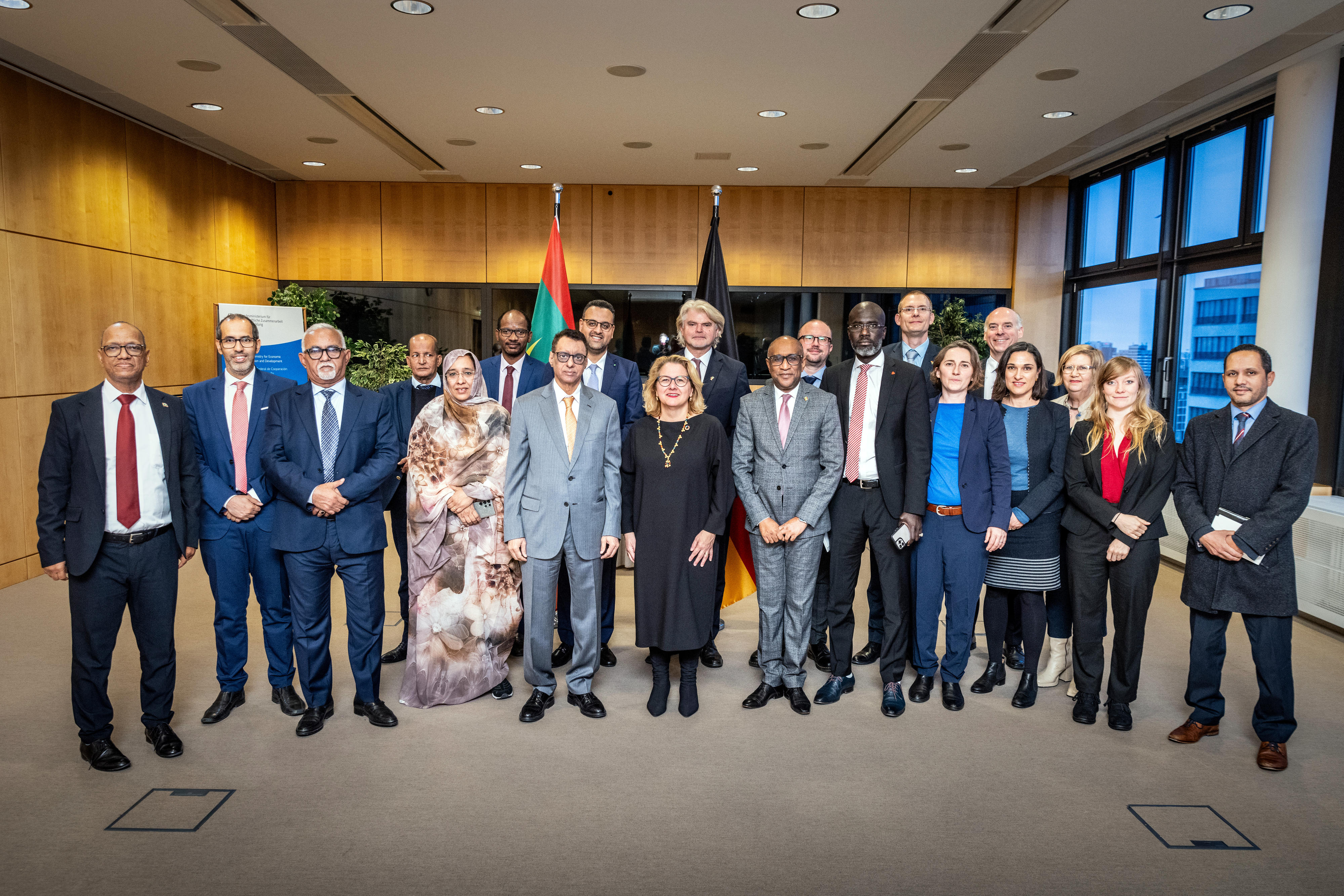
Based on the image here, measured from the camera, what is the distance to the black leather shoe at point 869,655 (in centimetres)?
445

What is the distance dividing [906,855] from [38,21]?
6372 millimetres

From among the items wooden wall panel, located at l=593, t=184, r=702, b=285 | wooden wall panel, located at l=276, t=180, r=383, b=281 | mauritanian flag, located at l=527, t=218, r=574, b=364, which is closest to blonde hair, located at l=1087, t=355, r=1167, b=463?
mauritanian flag, located at l=527, t=218, r=574, b=364

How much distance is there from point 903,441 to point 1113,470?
0.88 m

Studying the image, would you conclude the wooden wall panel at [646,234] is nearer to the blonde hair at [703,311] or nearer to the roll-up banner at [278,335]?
the roll-up banner at [278,335]

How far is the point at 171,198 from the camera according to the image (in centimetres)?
761

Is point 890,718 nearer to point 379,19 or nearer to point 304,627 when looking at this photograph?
point 304,627

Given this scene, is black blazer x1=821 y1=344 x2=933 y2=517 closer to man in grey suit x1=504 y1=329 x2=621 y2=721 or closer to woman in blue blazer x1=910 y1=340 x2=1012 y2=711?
woman in blue blazer x1=910 y1=340 x2=1012 y2=711

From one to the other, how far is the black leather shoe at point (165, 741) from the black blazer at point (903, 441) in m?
2.97

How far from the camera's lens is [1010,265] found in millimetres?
9539

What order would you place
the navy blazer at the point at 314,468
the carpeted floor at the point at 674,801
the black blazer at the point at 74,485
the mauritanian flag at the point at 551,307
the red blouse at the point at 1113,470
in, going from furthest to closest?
the mauritanian flag at the point at 551,307
the red blouse at the point at 1113,470
the navy blazer at the point at 314,468
the black blazer at the point at 74,485
the carpeted floor at the point at 674,801

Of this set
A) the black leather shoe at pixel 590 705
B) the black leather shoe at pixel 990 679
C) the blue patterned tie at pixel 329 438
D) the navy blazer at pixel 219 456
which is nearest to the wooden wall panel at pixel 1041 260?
the black leather shoe at pixel 990 679

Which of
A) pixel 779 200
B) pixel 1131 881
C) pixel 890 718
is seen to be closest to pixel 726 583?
pixel 890 718

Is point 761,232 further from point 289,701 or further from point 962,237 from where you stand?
point 289,701

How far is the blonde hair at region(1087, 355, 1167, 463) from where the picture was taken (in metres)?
3.47
